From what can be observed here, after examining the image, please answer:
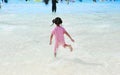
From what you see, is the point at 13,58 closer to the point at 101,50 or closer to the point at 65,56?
the point at 65,56

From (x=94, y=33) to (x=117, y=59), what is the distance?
4.55 m

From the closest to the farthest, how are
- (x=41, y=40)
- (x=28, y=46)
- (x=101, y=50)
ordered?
1. (x=101, y=50)
2. (x=28, y=46)
3. (x=41, y=40)

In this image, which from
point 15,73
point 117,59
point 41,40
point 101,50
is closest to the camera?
point 15,73

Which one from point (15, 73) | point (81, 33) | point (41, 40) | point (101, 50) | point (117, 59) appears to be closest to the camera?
point (15, 73)


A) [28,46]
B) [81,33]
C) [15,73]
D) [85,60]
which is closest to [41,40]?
[28,46]

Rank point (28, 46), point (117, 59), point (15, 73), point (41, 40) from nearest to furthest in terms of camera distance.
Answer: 1. point (15, 73)
2. point (117, 59)
3. point (28, 46)
4. point (41, 40)

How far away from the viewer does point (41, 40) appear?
9.99 metres

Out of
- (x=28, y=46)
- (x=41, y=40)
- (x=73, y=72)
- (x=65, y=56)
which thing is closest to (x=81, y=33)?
(x=41, y=40)

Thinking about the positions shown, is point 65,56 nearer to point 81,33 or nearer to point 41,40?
point 41,40

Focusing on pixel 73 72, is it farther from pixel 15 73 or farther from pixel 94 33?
pixel 94 33

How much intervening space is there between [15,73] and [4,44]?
3277mm

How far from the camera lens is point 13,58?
739 cm

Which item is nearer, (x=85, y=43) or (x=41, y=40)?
(x=85, y=43)

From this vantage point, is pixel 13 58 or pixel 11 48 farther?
pixel 11 48
